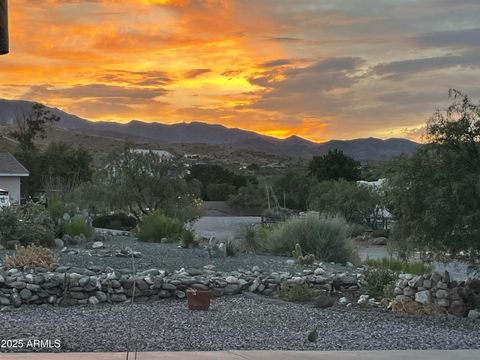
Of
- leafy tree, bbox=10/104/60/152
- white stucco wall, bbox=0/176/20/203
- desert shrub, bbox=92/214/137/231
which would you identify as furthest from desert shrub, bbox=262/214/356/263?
leafy tree, bbox=10/104/60/152

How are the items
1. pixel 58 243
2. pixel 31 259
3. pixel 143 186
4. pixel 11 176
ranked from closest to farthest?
pixel 31 259 → pixel 58 243 → pixel 143 186 → pixel 11 176

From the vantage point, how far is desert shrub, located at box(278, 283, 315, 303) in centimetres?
1316

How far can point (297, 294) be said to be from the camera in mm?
13188

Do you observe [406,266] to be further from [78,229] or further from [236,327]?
[78,229]

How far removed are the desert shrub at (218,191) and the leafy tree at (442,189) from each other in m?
51.4

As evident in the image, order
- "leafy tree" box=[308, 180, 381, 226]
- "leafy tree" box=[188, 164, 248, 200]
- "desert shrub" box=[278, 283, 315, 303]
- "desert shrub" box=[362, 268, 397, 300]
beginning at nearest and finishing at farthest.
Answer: "desert shrub" box=[278, 283, 315, 303] < "desert shrub" box=[362, 268, 397, 300] < "leafy tree" box=[308, 180, 381, 226] < "leafy tree" box=[188, 164, 248, 200]

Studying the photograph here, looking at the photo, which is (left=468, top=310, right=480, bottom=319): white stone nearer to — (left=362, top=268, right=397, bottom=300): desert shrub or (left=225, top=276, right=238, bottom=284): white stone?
(left=362, top=268, right=397, bottom=300): desert shrub

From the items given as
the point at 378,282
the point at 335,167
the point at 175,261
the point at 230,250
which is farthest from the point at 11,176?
the point at 378,282

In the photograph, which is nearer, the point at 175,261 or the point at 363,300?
the point at 363,300

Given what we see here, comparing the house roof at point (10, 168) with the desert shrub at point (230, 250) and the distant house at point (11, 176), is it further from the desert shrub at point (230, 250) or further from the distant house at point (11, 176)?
the desert shrub at point (230, 250)

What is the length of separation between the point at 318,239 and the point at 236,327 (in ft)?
32.8

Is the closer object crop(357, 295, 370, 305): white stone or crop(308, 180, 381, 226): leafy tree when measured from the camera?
crop(357, 295, 370, 305): white stone

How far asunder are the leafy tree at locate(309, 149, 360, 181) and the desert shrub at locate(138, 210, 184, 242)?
38.0 metres

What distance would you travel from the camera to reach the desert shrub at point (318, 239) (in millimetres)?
19797
